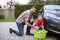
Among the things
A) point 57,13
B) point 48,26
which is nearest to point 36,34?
point 48,26

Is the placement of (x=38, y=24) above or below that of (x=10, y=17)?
above

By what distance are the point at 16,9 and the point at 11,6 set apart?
9.85 ft

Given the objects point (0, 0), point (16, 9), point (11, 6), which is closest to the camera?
point (16, 9)

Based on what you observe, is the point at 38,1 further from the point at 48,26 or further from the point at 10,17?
the point at 48,26

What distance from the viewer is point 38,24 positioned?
9008 mm

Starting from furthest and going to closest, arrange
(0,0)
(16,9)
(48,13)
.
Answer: (0,0) → (16,9) → (48,13)

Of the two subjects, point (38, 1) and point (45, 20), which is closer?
point (45, 20)

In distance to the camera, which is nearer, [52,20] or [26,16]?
[52,20]

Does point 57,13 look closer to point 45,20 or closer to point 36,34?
point 45,20

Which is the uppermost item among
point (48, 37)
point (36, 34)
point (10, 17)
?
point (36, 34)

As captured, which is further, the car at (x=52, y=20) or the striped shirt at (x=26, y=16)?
the striped shirt at (x=26, y=16)

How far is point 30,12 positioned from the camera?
9.14 metres

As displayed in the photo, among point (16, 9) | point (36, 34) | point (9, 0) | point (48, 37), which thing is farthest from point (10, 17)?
point (36, 34)

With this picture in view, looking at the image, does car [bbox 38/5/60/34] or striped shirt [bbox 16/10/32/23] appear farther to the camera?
striped shirt [bbox 16/10/32/23]
